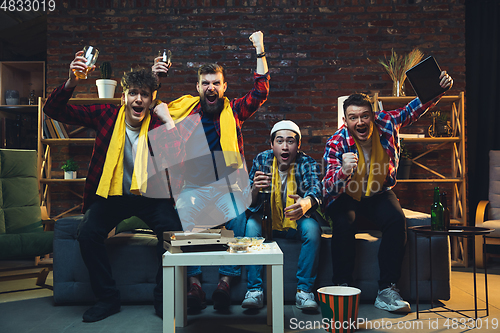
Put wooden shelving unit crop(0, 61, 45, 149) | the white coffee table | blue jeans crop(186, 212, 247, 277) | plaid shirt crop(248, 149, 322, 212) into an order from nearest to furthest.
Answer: the white coffee table, blue jeans crop(186, 212, 247, 277), plaid shirt crop(248, 149, 322, 212), wooden shelving unit crop(0, 61, 45, 149)

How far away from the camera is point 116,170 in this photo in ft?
7.16

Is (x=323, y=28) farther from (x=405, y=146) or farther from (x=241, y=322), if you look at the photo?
(x=241, y=322)

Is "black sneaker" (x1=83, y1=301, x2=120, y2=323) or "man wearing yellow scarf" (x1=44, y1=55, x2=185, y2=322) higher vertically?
"man wearing yellow scarf" (x1=44, y1=55, x2=185, y2=322)

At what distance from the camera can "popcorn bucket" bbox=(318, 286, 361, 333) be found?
65.7 inches

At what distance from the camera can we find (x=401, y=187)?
3539 mm

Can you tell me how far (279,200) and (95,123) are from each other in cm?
121

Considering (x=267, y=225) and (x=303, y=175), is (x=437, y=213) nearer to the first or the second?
(x=303, y=175)

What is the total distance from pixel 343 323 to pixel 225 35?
2.78 meters

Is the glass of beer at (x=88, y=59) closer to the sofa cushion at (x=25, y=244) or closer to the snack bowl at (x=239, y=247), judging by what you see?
the sofa cushion at (x=25, y=244)

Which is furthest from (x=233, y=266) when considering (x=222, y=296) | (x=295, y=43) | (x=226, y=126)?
(x=295, y=43)

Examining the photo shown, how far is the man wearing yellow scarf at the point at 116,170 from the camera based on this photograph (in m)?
2.05

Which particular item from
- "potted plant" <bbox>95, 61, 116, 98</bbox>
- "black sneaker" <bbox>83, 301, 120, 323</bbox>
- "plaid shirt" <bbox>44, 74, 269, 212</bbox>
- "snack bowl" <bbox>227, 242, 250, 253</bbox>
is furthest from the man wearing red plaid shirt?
"potted plant" <bbox>95, 61, 116, 98</bbox>

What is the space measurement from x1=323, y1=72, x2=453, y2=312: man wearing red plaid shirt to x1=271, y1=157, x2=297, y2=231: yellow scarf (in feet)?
0.69

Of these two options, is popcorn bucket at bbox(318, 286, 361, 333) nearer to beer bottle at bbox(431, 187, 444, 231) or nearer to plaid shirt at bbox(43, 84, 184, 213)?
beer bottle at bbox(431, 187, 444, 231)
